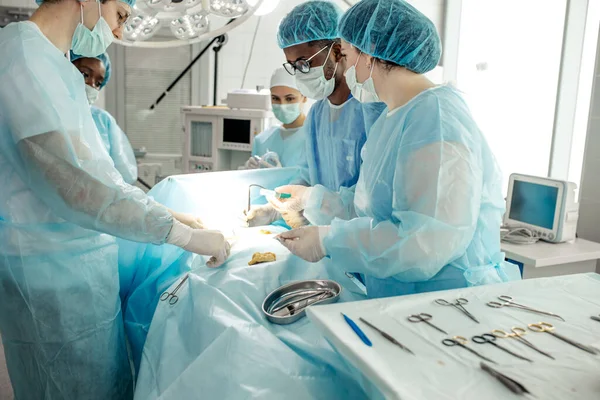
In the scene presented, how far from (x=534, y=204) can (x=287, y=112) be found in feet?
4.62

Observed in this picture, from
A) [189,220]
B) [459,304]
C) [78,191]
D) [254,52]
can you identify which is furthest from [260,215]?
[254,52]

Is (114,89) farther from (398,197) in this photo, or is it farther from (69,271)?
(398,197)

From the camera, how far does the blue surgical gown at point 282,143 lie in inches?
112

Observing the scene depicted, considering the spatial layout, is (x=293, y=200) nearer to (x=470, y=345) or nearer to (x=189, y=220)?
(x=189, y=220)

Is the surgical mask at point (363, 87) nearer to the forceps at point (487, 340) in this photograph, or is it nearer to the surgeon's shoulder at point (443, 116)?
the surgeon's shoulder at point (443, 116)

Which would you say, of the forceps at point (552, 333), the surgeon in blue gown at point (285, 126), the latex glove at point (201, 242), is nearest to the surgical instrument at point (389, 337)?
the forceps at point (552, 333)

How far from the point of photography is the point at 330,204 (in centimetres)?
175

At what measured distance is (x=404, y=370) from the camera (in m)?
0.77

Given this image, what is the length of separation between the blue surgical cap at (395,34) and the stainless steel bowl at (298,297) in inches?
25.8

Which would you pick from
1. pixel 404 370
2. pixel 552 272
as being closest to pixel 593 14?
pixel 552 272

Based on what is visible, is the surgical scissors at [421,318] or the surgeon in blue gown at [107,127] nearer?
the surgical scissors at [421,318]

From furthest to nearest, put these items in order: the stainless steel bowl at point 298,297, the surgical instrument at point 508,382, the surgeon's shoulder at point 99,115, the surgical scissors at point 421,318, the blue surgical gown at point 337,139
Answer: the surgeon's shoulder at point 99,115 → the blue surgical gown at point 337,139 → the stainless steel bowl at point 298,297 → the surgical scissors at point 421,318 → the surgical instrument at point 508,382

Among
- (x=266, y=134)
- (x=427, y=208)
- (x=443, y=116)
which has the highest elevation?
(x=443, y=116)

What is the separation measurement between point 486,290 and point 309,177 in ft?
3.93
